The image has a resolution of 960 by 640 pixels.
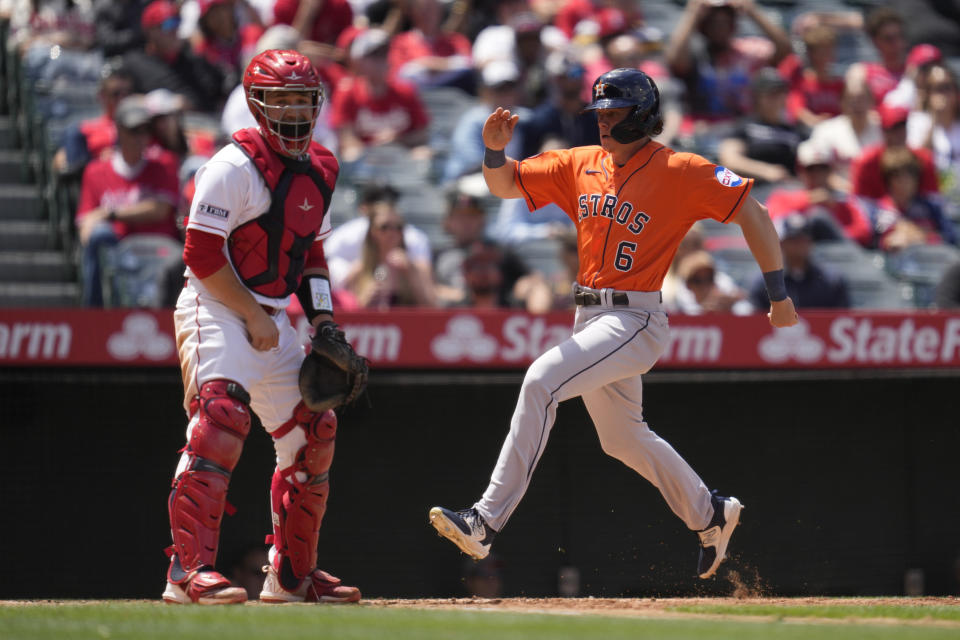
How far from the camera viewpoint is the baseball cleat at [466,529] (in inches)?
201

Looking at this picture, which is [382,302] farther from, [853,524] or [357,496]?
[853,524]

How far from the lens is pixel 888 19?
12.3 m

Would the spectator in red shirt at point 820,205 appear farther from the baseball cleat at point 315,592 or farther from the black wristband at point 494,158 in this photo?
the baseball cleat at point 315,592

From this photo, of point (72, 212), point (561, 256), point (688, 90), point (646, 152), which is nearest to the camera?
point (646, 152)

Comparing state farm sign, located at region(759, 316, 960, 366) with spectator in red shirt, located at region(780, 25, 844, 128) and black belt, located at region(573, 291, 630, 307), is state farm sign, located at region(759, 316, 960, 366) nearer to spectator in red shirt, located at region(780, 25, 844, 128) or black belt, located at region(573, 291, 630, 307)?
black belt, located at region(573, 291, 630, 307)

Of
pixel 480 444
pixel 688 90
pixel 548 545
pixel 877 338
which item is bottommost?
pixel 548 545

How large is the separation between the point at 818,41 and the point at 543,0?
2.44 meters

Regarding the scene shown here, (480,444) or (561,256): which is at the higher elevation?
(561,256)

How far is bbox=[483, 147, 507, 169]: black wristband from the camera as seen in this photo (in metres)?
5.59

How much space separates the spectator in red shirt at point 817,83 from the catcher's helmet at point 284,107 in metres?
7.11

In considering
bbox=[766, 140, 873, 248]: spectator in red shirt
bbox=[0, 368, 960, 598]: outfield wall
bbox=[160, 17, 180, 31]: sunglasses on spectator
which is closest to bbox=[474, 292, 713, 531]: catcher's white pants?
bbox=[0, 368, 960, 598]: outfield wall

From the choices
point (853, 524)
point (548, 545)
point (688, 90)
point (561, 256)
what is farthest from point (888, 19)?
point (548, 545)

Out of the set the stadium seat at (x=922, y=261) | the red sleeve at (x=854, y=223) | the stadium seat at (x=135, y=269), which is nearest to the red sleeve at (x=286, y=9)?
the stadium seat at (x=135, y=269)

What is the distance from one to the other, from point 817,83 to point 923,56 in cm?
95
